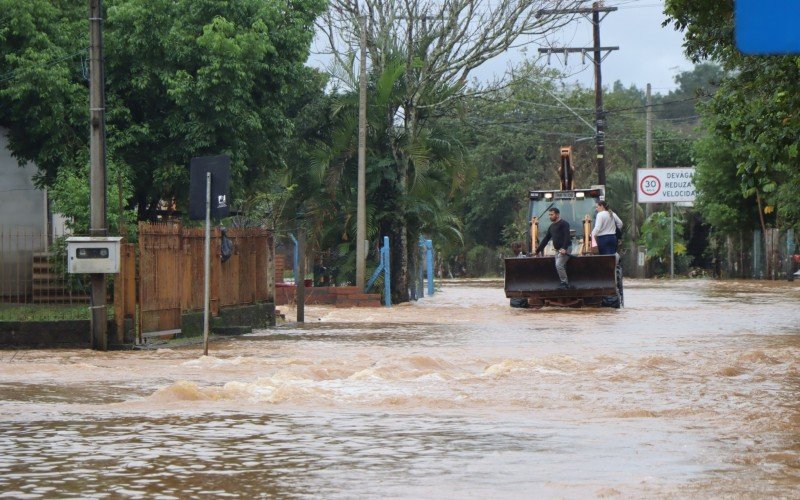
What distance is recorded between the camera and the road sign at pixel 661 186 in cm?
5881

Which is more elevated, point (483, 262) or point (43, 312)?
point (483, 262)

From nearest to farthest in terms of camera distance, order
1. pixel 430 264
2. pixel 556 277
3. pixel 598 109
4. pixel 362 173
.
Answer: pixel 556 277 → pixel 362 173 → pixel 430 264 → pixel 598 109

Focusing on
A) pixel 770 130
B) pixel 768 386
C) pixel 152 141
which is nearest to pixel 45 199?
pixel 152 141

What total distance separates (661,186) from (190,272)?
40833mm

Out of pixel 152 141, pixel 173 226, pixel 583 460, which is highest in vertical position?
pixel 152 141

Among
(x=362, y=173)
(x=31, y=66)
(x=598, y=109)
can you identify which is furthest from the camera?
(x=598, y=109)

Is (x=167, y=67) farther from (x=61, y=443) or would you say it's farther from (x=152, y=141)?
(x=61, y=443)

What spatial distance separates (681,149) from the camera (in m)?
72.2

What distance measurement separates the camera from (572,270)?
93.3 feet

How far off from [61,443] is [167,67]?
740 inches

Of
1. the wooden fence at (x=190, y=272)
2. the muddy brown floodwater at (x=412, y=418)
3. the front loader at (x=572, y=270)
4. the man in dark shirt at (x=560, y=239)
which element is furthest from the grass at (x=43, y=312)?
the man in dark shirt at (x=560, y=239)

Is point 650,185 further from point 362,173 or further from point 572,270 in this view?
point 572,270

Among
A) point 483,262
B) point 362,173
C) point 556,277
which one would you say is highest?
point 362,173

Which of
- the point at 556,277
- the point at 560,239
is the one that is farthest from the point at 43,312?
the point at 556,277
